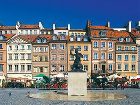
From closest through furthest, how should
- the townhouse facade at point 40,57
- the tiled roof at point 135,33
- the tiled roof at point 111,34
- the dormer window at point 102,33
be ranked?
the townhouse facade at point 40,57 < the dormer window at point 102,33 < the tiled roof at point 111,34 < the tiled roof at point 135,33

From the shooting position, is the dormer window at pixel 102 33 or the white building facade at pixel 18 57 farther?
the dormer window at pixel 102 33

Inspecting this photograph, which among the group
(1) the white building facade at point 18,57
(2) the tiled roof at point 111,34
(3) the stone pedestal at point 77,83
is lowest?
(3) the stone pedestal at point 77,83

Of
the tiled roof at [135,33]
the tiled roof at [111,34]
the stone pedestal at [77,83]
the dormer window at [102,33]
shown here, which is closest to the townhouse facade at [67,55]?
the dormer window at [102,33]

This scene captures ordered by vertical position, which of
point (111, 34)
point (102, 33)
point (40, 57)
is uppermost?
point (102, 33)

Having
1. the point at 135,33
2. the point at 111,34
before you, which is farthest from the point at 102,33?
the point at 135,33

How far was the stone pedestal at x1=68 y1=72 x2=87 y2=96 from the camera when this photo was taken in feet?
95.2

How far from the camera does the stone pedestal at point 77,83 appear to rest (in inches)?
1143

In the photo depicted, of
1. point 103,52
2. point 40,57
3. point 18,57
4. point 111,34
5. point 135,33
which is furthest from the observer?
point 135,33

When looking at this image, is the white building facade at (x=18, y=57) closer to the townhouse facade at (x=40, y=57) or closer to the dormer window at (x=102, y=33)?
the townhouse facade at (x=40, y=57)

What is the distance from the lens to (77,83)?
29.2 metres

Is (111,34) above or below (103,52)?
above

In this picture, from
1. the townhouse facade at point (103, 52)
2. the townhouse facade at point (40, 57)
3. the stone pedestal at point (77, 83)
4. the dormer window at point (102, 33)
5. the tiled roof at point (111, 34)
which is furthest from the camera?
the tiled roof at point (111, 34)

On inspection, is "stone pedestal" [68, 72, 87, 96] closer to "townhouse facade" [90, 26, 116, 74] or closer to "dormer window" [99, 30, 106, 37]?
"townhouse facade" [90, 26, 116, 74]

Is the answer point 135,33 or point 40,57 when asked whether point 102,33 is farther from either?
point 40,57
